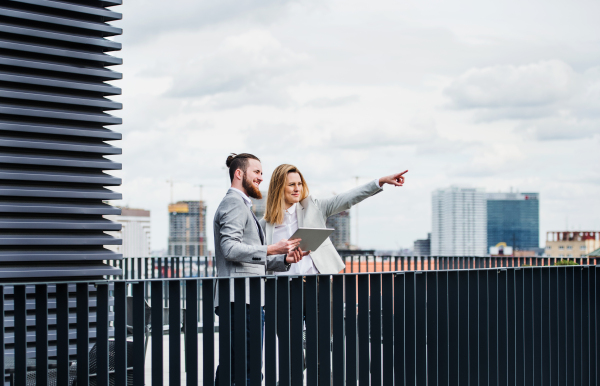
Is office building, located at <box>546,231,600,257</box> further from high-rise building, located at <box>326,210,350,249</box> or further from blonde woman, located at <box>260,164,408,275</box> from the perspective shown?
blonde woman, located at <box>260,164,408,275</box>

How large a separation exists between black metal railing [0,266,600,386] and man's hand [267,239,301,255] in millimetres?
272

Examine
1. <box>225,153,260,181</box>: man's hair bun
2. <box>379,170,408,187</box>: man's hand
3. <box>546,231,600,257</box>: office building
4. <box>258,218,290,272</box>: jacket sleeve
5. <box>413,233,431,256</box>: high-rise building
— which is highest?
<box>225,153,260,181</box>: man's hair bun

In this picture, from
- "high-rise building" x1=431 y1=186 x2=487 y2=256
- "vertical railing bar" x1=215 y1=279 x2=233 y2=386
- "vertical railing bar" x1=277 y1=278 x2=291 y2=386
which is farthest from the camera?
"high-rise building" x1=431 y1=186 x2=487 y2=256

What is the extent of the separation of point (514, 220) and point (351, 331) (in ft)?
596

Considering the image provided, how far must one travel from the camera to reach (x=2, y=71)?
14.9 ft

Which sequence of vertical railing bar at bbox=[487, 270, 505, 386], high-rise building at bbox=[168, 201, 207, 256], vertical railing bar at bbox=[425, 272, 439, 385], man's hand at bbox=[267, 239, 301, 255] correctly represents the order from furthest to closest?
high-rise building at bbox=[168, 201, 207, 256] < vertical railing bar at bbox=[487, 270, 505, 386] < vertical railing bar at bbox=[425, 272, 439, 385] < man's hand at bbox=[267, 239, 301, 255]

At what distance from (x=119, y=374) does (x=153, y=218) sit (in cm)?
13617

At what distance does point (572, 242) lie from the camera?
124625 millimetres

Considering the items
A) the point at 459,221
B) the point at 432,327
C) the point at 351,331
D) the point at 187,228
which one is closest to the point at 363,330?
the point at 351,331

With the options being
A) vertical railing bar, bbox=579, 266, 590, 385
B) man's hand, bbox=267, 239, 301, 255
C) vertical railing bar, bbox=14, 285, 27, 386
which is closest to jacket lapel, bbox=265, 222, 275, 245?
man's hand, bbox=267, 239, 301, 255

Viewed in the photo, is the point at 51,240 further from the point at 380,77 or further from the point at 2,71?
the point at 380,77

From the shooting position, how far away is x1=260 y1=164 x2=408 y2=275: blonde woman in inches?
199

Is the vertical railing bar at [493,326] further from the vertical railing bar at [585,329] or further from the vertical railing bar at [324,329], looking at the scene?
the vertical railing bar at [324,329]

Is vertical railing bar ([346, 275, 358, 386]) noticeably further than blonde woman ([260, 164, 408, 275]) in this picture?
No
